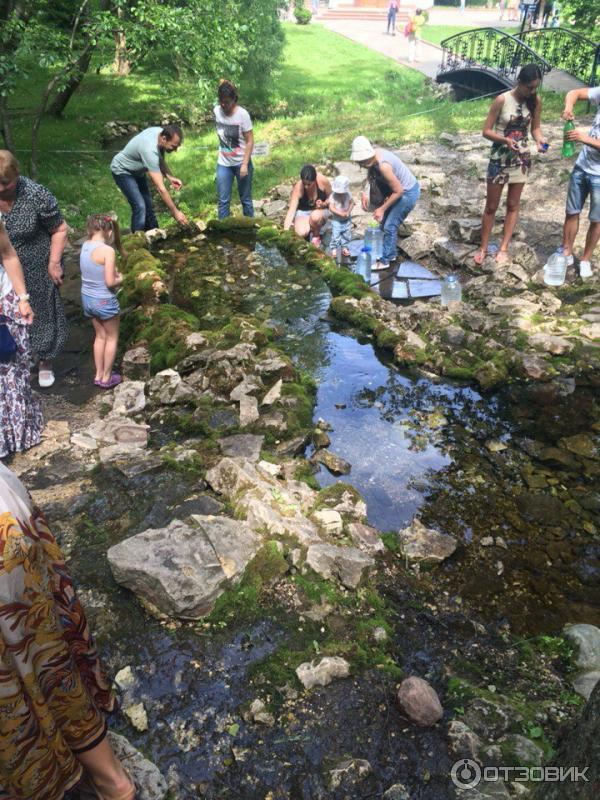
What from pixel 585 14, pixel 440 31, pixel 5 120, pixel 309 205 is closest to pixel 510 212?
pixel 309 205

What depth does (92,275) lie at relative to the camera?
220 inches

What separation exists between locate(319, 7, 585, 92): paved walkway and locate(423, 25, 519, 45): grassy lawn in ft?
2.72

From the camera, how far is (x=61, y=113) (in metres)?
16.4

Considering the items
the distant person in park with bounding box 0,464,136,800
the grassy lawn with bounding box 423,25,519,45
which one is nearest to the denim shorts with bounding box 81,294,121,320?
the distant person in park with bounding box 0,464,136,800

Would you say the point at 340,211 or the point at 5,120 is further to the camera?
the point at 5,120

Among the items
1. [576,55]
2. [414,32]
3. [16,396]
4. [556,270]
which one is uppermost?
[414,32]

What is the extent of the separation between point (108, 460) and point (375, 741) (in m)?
2.90

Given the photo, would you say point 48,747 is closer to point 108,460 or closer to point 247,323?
point 108,460

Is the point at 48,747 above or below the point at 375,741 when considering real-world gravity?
above

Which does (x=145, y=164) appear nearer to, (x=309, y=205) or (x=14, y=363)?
(x=309, y=205)

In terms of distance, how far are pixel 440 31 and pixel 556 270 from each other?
33982 mm

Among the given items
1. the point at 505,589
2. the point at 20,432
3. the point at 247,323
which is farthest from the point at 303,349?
the point at 505,589

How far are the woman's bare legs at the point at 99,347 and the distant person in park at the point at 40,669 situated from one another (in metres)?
4.07

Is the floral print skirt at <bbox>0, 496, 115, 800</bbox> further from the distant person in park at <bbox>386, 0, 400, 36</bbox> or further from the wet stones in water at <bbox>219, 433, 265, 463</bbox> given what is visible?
the distant person in park at <bbox>386, 0, 400, 36</bbox>
